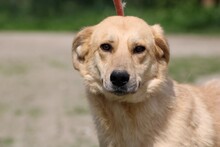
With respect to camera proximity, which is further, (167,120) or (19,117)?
(19,117)

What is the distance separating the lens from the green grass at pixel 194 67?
14131 millimetres

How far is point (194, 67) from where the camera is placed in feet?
52.5

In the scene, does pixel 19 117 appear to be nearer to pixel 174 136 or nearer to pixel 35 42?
pixel 174 136

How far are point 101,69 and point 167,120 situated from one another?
27.3 inches

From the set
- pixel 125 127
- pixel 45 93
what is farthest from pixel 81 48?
pixel 45 93

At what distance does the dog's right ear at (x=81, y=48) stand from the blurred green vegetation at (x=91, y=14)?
19752 mm

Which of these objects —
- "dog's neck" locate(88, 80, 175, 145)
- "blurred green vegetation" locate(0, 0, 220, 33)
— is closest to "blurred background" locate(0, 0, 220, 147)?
"blurred green vegetation" locate(0, 0, 220, 33)

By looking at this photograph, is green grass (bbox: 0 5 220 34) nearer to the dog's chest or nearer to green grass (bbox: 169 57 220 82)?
green grass (bbox: 169 57 220 82)

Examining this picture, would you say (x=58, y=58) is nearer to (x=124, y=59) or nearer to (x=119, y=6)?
(x=119, y=6)

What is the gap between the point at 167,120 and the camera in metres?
5.82

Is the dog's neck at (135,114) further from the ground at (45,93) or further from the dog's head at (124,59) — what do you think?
the ground at (45,93)

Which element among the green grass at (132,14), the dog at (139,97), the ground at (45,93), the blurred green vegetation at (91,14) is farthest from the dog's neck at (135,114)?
the blurred green vegetation at (91,14)

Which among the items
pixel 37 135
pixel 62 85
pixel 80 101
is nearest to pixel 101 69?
pixel 37 135

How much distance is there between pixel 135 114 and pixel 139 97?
165mm
